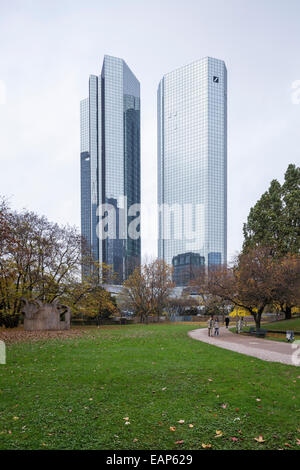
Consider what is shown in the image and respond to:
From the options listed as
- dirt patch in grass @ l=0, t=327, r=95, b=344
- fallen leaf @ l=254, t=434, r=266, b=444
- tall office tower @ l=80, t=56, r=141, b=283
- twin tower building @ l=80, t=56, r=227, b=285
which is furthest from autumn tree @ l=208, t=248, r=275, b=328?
tall office tower @ l=80, t=56, r=141, b=283

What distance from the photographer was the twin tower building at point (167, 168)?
357 ft

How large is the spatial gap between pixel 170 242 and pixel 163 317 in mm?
69497

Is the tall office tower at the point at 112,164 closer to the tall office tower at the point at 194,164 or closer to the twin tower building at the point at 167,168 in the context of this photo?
the twin tower building at the point at 167,168

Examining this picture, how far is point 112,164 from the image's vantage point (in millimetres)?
122500

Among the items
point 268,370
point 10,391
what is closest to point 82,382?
point 10,391

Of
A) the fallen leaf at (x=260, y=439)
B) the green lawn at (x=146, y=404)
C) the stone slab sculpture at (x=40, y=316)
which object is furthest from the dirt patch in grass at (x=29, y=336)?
the fallen leaf at (x=260, y=439)

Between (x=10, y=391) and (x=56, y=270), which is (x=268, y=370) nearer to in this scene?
(x=10, y=391)

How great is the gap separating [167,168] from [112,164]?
2135cm

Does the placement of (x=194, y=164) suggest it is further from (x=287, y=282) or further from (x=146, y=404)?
(x=146, y=404)

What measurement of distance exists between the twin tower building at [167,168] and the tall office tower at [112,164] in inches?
14.8

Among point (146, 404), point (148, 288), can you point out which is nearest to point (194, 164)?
point (148, 288)

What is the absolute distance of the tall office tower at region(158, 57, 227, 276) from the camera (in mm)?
107188

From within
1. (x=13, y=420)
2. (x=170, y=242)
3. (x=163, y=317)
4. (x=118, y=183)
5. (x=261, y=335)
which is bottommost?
(x=163, y=317)
